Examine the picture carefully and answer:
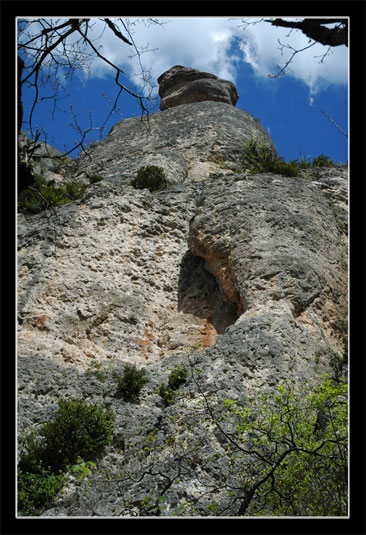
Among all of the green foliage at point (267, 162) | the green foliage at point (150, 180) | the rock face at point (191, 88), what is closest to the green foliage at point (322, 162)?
the green foliage at point (267, 162)

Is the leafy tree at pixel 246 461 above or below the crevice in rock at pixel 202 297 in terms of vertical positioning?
below

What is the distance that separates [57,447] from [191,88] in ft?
69.9

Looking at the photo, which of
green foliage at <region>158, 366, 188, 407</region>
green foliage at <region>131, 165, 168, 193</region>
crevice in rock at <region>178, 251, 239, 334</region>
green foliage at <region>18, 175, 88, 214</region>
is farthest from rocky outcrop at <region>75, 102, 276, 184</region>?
green foliage at <region>158, 366, 188, 407</region>

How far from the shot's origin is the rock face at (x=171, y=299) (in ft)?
25.4

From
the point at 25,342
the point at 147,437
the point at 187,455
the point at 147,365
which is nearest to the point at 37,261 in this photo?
the point at 25,342

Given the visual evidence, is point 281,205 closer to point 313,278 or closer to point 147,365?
point 313,278

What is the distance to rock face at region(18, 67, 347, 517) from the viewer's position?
775 centimetres

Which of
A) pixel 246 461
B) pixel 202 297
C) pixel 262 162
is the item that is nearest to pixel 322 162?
pixel 262 162

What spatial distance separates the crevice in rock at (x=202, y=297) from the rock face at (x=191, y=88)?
14718 millimetres

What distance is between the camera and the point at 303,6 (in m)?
4.00

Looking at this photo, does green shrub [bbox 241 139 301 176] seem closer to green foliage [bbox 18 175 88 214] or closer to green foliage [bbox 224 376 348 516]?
green foliage [bbox 18 175 88 214]

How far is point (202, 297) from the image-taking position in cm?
1107

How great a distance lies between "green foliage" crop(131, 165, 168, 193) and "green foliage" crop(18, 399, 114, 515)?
7.45m

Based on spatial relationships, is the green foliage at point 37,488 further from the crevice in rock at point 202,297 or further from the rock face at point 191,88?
the rock face at point 191,88
